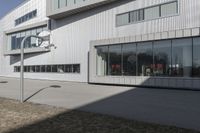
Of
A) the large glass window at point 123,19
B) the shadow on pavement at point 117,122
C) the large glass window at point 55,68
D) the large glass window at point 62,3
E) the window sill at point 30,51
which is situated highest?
the large glass window at point 62,3

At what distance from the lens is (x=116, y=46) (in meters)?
27.3

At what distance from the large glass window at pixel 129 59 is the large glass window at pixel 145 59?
21.7 inches

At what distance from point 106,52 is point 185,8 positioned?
Answer: 866 centimetres

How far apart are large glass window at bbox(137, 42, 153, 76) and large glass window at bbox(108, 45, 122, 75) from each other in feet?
7.33

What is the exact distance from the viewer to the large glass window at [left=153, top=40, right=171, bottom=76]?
2300 centimetres

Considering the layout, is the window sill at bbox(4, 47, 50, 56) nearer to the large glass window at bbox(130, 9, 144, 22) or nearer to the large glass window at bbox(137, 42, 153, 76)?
the large glass window at bbox(130, 9, 144, 22)

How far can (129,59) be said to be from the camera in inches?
1027

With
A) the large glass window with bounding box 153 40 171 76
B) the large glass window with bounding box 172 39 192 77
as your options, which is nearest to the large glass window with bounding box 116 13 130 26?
the large glass window with bounding box 153 40 171 76

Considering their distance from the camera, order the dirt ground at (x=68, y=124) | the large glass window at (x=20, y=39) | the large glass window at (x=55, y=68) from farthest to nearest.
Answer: the large glass window at (x=20, y=39) < the large glass window at (x=55, y=68) < the dirt ground at (x=68, y=124)

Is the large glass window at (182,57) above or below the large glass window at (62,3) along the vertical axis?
below

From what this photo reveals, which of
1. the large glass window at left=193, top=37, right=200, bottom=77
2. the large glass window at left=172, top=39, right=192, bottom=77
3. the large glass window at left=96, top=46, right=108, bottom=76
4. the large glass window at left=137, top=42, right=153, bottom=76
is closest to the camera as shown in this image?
the large glass window at left=193, top=37, right=200, bottom=77

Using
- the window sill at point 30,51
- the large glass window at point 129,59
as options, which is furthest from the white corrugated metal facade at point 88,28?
the large glass window at point 129,59

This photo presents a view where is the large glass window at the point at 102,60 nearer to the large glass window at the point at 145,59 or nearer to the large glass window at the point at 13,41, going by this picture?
the large glass window at the point at 145,59

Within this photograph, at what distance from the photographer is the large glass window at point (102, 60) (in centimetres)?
2835
